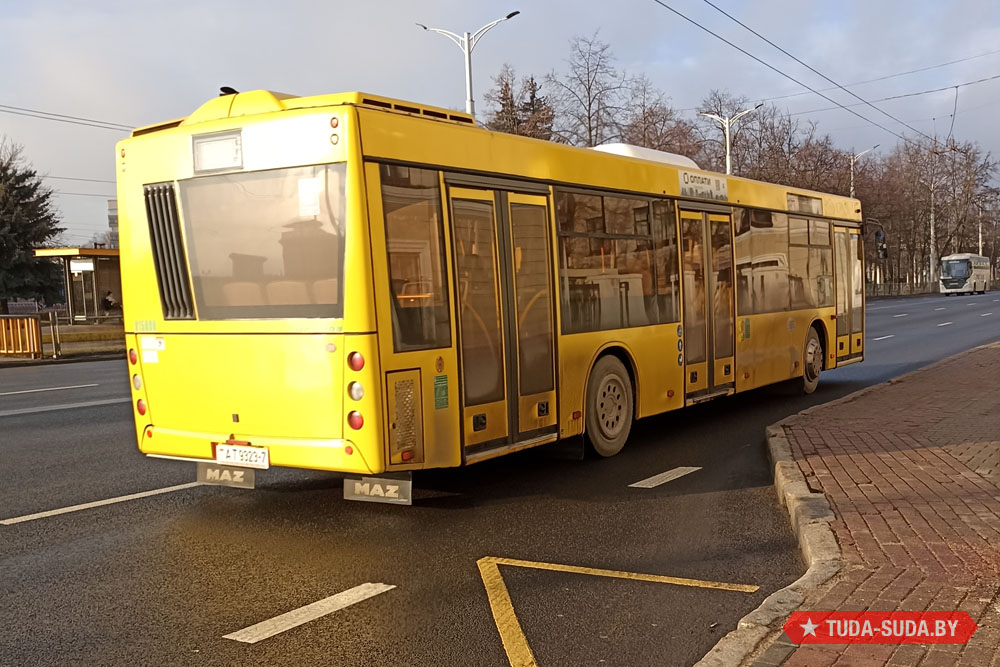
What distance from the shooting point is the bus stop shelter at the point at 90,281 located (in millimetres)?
32719

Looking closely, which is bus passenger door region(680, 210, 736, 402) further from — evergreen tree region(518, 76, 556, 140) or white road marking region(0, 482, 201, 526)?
evergreen tree region(518, 76, 556, 140)

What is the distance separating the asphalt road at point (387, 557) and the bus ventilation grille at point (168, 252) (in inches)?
63.8

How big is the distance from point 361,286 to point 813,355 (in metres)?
10.0

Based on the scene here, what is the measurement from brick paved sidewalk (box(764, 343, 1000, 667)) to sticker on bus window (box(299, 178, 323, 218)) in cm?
402

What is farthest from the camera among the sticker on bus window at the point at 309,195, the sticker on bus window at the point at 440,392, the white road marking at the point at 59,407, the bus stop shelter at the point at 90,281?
the bus stop shelter at the point at 90,281

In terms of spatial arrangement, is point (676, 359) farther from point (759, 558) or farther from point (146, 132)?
point (146, 132)

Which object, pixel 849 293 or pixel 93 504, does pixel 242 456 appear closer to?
pixel 93 504

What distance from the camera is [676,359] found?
1047 centimetres

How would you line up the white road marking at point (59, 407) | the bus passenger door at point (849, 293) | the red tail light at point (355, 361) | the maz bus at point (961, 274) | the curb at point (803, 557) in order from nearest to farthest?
the curb at point (803, 557)
the red tail light at point (355, 361)
the white road marking at point (59, 407)
the bus passenger door at point (849, 293)
the maz bus at point (961, 274)

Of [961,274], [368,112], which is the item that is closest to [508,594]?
[368,112]

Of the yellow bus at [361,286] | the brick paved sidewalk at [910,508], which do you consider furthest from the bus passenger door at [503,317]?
the brick paved sidewalk at [910,508]

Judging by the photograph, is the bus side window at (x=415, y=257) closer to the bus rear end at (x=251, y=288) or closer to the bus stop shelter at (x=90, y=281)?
the bus rear end at (x=251, y=288)

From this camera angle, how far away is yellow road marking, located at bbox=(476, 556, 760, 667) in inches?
178

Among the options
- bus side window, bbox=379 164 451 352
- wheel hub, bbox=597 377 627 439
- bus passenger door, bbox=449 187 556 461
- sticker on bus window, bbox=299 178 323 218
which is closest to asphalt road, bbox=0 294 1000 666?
wheel hub, bbox=597 377 627 439
